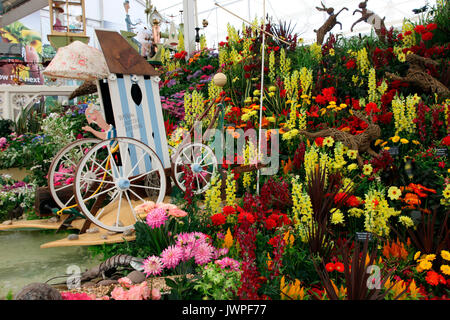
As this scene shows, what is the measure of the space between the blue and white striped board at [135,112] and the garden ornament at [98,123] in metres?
0.07

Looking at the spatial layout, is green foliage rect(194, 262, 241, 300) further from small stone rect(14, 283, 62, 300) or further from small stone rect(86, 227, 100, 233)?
small stone rect(86, 227, 100, 233)

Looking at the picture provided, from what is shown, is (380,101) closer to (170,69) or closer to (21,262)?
(21,262)

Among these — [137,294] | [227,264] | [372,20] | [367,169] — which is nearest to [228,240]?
[227,264]

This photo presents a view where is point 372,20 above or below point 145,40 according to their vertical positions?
below

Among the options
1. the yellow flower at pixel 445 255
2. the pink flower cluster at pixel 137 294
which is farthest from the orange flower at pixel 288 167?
the pink flower cluster at pixel 137 294

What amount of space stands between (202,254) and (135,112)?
1.70 m

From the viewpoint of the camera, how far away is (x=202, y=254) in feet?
6.18

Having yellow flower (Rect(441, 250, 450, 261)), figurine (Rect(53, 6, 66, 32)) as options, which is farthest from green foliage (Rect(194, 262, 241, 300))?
figurine (Rect(53, 6, 66, 32))

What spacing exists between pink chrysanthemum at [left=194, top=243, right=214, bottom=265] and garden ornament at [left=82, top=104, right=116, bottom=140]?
58.2 inches

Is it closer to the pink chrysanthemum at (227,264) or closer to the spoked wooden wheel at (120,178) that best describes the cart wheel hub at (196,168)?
the spoked wooden wheel at (120,178)

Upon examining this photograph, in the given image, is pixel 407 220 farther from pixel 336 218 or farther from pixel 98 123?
pixel 98 123

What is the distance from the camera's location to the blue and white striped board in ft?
9.58

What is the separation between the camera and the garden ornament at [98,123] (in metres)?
2.77

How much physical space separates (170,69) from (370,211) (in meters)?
5.86
